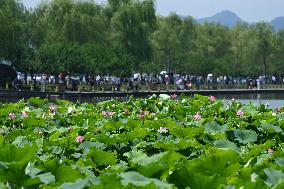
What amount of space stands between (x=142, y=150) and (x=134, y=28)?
4766cm

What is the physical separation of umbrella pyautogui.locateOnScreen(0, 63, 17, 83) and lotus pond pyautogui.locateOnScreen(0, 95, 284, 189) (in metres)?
33.4

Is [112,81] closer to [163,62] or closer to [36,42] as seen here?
[36,42]

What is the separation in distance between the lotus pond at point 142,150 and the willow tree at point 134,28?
42.4 m

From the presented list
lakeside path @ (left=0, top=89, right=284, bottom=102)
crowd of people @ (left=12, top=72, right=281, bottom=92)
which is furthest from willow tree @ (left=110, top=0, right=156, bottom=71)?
lakeside path @ (left=0, top=89, right=284, bottom=102)

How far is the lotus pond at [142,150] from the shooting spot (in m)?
2.41

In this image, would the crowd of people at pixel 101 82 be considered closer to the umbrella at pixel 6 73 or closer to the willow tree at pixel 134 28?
the umbrella at pixel 6 73

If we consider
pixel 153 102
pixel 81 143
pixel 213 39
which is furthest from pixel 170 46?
pixel 81 143

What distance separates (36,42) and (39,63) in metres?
5.90

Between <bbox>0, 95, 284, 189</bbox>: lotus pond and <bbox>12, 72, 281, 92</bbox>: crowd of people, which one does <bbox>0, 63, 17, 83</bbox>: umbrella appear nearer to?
<bbox>12, 72, 281, 92</bbox>: crowd of people

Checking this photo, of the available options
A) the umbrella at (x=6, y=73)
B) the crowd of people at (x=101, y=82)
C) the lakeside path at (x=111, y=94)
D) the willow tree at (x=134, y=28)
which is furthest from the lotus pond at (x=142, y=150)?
the willow tree at (x=134, y=28)

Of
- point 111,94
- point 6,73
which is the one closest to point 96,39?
point 111,94

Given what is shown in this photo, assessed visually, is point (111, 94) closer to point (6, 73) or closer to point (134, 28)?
point (6, 73)

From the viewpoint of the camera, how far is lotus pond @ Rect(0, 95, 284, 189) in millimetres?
2410

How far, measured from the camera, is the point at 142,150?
432cm
